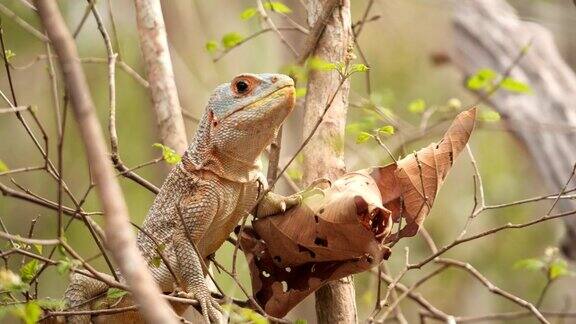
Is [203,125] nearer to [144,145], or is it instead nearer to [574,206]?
[574,206]

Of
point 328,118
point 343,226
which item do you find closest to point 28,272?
point 343,226

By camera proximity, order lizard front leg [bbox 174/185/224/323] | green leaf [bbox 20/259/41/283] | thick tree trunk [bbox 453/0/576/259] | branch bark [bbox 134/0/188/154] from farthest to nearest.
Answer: thick tree trunk [bbox 453/0/576/259], branch bark [bbox 134/0/188/154], lizard front leg [bbox 174/185/224/323], green leaf [bbox 20/259/41/283]

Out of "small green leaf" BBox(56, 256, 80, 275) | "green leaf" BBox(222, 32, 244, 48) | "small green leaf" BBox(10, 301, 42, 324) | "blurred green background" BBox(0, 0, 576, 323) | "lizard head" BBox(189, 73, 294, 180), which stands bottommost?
"blurred green background" BBox(0, 0, 576, 323)

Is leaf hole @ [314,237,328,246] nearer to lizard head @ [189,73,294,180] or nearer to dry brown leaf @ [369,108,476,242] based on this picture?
dry brown leaf @ [369,108,476,242]

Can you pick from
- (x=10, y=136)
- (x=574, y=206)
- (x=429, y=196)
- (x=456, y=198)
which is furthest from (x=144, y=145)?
(x=429, y=196)

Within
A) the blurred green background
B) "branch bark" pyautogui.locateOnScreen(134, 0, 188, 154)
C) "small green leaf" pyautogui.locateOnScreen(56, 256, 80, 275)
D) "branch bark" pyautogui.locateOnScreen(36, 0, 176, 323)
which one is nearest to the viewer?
"branch bark" pyautogui.locateOnScreen(36, 0, 176, 323)

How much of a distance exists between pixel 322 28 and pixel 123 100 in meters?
6.60

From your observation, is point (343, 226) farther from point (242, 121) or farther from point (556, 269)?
point (556, 269)

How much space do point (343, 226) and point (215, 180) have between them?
2.55 feet

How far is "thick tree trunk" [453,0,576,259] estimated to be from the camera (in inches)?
210

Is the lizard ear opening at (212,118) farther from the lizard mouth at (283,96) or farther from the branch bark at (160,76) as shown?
the branch bark at (160,76)

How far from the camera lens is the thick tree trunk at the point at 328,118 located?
109 inches

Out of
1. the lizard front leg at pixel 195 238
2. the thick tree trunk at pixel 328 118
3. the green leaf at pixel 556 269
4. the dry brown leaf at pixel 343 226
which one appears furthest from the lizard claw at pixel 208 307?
the green leaf at pixel 556 269

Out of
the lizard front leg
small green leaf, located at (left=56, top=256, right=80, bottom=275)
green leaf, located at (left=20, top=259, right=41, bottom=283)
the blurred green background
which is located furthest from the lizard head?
the blurred green background
